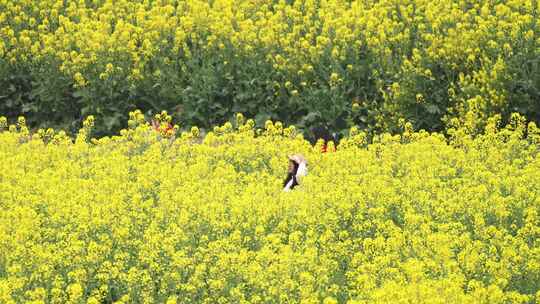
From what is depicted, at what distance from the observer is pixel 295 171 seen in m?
10.6

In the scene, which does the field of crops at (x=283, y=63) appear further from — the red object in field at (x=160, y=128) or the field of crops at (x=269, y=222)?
the field of crops at (x=269, y=222)

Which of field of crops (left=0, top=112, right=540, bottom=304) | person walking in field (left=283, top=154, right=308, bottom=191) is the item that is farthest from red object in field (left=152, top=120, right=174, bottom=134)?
person walking in field (left=283, top=154, right=308, bottom=191)

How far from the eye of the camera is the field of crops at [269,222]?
7785mm

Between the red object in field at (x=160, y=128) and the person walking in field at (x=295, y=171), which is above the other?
the red object in field at (x=160, y=128)

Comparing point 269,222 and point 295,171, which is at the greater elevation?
point 295,171

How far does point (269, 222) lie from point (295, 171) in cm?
151

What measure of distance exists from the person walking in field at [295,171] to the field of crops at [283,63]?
8.02ft

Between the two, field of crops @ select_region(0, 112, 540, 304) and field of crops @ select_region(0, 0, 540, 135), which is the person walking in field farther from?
field of crops @ select_region(0, 0, 540, 135)

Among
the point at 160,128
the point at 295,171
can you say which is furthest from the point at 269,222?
the point at 160,128

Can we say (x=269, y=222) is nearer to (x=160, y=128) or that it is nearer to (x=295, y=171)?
(x=295, y=171)

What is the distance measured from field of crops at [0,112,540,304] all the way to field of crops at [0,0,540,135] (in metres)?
1.39

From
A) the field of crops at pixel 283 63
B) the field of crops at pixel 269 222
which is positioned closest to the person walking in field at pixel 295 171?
the field of crops at pixel 269 222

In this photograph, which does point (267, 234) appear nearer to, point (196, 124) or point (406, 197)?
point (406, 197)

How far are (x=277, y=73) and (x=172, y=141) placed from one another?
73.6 inches
